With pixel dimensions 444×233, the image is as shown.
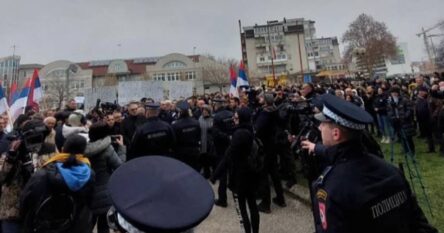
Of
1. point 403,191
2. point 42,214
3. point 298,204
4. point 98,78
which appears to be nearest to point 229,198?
point 298,204

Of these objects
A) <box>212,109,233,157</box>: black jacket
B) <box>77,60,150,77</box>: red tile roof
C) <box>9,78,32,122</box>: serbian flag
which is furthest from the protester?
<box>77,60,150,77</box>: red tile roof

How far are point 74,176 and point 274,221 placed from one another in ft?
12.2

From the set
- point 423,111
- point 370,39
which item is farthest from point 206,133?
point 370,39

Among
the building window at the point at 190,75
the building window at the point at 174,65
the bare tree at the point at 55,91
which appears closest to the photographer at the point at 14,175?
the bare tree at the point at 55,91

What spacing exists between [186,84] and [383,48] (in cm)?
3337

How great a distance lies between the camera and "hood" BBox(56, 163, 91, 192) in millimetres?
3078

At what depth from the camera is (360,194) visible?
1.87 m

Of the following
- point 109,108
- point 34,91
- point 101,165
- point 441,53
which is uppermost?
point 441,53

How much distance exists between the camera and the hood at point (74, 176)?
3078 mm

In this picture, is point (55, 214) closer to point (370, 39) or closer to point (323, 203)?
point (323, 203)

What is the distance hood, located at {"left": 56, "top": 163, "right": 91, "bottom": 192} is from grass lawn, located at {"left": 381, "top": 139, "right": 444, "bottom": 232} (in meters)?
4.37

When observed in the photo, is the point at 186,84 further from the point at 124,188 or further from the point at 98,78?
the point at 98,78

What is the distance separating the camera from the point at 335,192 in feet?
6.39

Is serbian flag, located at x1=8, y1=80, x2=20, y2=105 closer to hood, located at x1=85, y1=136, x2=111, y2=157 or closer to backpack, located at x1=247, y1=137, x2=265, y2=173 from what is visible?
hood, located at x1=85, y1=136, x2=111, y2=157
